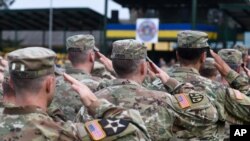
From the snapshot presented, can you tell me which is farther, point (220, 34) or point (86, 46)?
point (220, 34)

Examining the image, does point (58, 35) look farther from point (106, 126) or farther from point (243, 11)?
point (106, 126)


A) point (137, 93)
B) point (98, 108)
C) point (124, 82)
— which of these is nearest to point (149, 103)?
point (137, 93)

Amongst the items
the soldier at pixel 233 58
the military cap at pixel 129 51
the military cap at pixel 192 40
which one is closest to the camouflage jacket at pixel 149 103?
the military cap at pixel 129 51

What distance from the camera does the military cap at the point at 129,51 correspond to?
388cm

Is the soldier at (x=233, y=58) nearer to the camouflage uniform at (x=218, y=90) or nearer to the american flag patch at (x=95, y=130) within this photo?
the camouflage uniform at (x=218, y=90)

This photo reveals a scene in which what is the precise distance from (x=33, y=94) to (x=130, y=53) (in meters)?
1.01

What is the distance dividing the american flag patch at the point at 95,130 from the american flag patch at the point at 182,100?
1.29m

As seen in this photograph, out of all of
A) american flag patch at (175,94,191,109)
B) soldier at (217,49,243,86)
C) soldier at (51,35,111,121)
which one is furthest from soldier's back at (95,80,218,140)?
soldier at (217,49,243,86)

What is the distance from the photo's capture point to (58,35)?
37.8 meters

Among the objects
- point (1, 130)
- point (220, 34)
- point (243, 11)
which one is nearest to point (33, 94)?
point (1, 130)

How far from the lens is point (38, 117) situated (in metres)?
3.01

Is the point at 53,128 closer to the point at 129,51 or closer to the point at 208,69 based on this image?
the point at 129,51

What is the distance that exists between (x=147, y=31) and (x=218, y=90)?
16.7 m

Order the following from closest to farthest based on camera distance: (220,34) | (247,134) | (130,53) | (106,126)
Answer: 1. (106,126)
2. (130,53)
3. (247,134)
4. (220,34)
